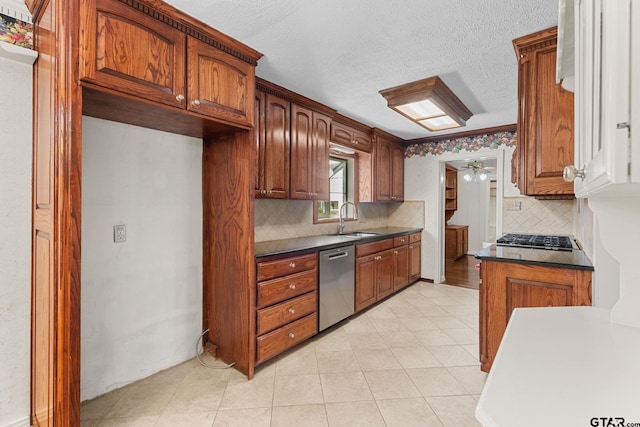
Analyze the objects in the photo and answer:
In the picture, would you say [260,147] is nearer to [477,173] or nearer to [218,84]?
[218,84]

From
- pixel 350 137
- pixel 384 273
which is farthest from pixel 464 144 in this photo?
pixel 384 273

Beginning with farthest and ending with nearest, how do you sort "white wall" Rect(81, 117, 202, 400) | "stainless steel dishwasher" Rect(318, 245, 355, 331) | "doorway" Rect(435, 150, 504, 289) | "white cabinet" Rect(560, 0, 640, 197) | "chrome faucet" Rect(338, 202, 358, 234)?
1. "doorway" Rect(435, 150, 504, 289)
2. "chrome faucet" Rect(338, 202, 358, 234)
3. "stainless steel dishwasher" Rect(318, 245, 355, 331)
4. "white wall" Rect(81, 117, 202, 400)
5. "white cabinet" Rect(560, 0, 640, 197)

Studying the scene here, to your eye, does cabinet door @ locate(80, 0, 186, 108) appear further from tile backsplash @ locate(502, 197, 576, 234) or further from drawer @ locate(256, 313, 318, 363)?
tile backsplash @ locate(502, 197, 576, 234)

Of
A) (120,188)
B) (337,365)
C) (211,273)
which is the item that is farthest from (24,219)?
(337,365)

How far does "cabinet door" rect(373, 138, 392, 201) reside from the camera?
164 inches

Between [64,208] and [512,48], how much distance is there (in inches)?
107

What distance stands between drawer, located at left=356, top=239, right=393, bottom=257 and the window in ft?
2.21

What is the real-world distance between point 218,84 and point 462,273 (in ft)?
16.6

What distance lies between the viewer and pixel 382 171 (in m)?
4.30

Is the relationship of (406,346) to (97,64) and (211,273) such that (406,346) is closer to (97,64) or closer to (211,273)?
(211,273)

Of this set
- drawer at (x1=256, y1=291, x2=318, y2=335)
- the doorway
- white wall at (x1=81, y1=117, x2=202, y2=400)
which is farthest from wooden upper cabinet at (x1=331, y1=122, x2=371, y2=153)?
the doorway

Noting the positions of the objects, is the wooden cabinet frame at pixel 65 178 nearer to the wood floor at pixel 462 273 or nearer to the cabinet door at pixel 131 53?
the cabinet door at pixel 131 53

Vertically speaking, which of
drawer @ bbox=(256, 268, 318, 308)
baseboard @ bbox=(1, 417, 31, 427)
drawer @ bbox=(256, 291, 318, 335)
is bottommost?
baseboard @ bbox=(1, 417, 31, 427)

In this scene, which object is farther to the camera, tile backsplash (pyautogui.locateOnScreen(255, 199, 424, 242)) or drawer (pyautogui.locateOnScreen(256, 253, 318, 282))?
tile backsplash (pyautogui.locateOnScreen(255, 199, 424, 242))
